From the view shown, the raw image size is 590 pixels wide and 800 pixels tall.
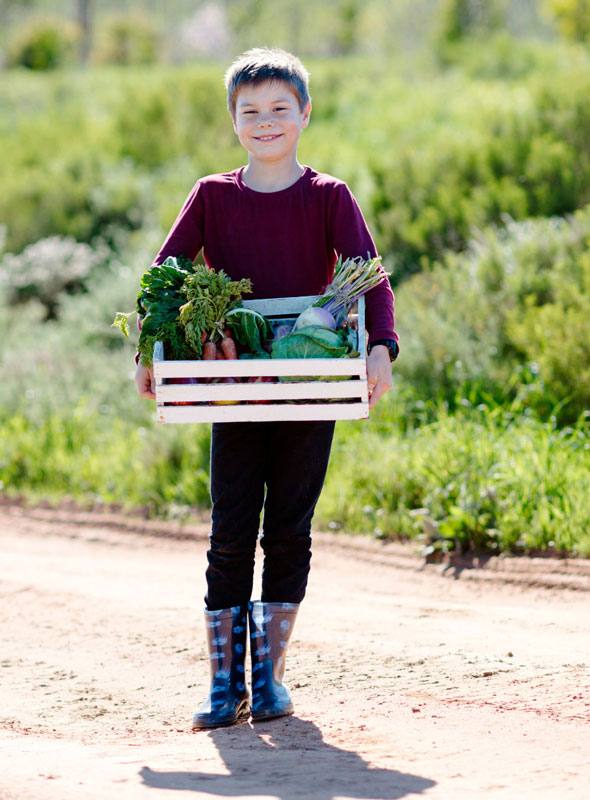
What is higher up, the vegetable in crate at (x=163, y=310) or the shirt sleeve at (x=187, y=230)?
the shirt sleeve at (x=187, y=230)

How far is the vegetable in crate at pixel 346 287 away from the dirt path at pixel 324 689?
1.28 metres

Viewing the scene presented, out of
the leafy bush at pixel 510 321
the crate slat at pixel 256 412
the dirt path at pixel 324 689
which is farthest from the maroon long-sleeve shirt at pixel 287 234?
the leafy bush at pixel 510 321

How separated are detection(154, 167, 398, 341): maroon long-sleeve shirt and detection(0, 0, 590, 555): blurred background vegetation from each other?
2780mm

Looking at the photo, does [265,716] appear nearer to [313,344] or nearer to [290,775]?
[290,775]

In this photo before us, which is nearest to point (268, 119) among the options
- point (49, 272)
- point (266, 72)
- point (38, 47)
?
point (266, 72)

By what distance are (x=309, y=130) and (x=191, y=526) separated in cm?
1150

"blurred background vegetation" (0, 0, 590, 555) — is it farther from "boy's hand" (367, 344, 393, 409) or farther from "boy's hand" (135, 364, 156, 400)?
"boy's hand" (135, 364, 156, 400)

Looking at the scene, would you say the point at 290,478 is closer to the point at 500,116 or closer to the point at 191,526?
the point at 191,526

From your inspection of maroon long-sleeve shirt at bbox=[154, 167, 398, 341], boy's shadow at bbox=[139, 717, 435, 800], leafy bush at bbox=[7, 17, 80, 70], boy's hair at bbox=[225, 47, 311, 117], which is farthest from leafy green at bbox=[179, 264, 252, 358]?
leafy bush at bbox=[7, 17, 80, 70]

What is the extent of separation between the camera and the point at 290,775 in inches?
110

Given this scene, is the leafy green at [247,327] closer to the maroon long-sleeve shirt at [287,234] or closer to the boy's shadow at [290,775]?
the maroon long-sleeve shirt at [287,234]

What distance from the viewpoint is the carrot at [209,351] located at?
10.0ft

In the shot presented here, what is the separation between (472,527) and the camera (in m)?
5.78

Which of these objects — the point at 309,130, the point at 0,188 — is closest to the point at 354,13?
the point at 309,130
